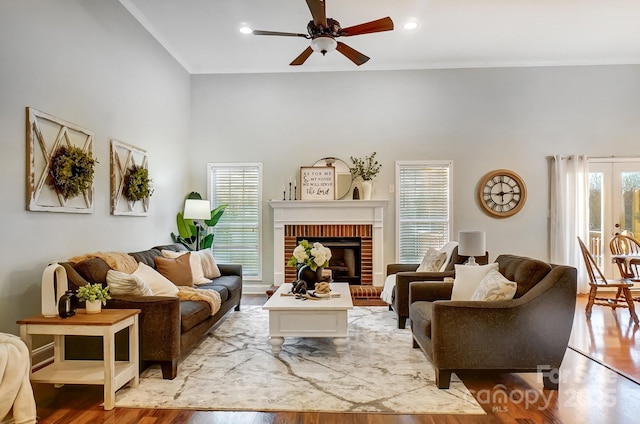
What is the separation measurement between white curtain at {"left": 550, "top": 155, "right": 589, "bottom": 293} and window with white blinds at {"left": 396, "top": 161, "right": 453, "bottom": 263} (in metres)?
1.67

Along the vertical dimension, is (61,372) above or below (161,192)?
below

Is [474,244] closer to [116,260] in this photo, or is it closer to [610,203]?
[116,260]

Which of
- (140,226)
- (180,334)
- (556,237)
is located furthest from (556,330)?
(140,226)

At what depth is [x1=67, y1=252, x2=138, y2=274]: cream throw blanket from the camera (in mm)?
3478

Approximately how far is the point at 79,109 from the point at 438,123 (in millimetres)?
5039

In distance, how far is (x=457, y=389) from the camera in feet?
9.20

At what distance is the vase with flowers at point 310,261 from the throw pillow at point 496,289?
153 centimetres

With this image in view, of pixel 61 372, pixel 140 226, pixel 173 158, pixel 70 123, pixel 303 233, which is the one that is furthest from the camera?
pixel 303 233

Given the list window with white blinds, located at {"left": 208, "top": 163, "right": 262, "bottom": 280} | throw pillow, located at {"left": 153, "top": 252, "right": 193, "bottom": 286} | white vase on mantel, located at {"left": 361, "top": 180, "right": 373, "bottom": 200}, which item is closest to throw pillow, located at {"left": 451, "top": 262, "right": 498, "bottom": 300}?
throw pillow, located at {"left": 153, "top": 252, "right": 193, "bottom": 286}

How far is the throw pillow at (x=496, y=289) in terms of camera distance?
2.89 m

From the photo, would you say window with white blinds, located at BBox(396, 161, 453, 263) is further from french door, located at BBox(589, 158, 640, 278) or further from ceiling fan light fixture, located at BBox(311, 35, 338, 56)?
ceiling fan light fixture, located at BBox(311, 35, 338, 56)

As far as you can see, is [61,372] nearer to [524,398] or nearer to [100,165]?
[100,165]

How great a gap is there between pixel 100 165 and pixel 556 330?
4.36m

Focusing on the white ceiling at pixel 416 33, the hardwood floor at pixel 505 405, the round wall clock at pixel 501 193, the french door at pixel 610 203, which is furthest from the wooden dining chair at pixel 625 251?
the white ceiling at pixel 416 33
